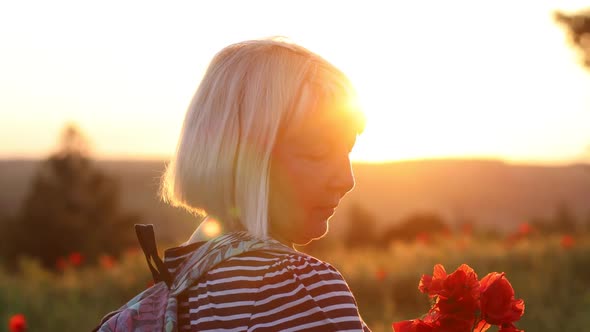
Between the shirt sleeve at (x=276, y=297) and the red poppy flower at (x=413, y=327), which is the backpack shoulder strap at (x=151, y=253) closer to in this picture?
the shirt sleeve at (x=276, y=297)

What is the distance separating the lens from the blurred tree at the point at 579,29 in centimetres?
1171

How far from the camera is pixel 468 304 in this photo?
1.98 m

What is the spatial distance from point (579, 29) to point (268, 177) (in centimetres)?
1102

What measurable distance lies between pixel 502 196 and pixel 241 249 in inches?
2433

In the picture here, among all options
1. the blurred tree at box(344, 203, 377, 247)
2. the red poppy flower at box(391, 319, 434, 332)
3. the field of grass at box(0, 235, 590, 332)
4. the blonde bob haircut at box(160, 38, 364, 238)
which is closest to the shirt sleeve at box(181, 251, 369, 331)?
the blonde bob haircut at box(160, 38, 364, 238)

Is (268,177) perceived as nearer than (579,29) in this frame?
Yes

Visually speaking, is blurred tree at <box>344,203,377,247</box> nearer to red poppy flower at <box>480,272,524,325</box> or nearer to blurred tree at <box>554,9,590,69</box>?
blurred tree at <box>554,9,590,69</box>

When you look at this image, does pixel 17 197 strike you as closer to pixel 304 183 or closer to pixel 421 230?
pixel 421 230

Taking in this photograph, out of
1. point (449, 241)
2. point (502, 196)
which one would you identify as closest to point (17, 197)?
point (502, 196)

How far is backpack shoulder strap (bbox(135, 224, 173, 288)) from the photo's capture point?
202cm

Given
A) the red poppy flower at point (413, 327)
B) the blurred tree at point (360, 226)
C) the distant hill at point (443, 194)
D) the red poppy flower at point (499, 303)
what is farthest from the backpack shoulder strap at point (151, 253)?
the distant hill at point (443, 194)

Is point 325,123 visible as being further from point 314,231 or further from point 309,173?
point 314,231

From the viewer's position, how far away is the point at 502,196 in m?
61.4

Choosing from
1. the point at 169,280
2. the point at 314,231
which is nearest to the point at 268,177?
the point at 314,231
